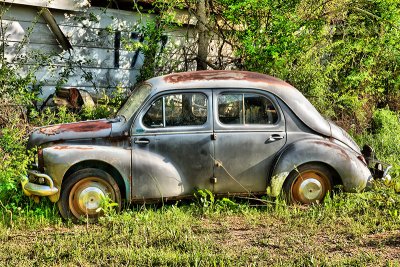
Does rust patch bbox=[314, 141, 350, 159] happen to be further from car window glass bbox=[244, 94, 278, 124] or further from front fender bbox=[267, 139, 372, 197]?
car window glass bbox=[244, 94, 278, 124]

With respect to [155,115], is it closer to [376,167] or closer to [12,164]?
[12,164]

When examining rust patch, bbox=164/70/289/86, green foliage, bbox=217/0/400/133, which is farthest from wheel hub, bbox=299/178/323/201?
green foliage, bbox=217/0/400/133

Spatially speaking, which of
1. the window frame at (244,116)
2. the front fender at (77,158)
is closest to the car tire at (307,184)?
the window frame at (244,116)

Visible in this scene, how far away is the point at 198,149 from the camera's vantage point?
6293mm

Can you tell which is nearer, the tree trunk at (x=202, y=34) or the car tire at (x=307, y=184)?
the car tire at (x=307, y=184)

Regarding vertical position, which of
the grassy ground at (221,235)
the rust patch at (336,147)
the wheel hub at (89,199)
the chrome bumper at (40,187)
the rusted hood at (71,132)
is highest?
the rusted hood at (71,132)

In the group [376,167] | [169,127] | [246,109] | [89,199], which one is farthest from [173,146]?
[376,167]

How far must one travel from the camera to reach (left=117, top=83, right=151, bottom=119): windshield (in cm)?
632

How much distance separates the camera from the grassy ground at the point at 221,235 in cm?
478

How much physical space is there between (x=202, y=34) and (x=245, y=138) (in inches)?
175

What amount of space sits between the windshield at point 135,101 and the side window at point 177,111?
0.17 meters

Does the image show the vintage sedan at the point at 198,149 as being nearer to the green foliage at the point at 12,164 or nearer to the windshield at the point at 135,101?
the windshield at the point at 135,101

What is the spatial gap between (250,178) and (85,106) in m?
4.28

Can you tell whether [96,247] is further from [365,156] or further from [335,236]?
[365,156]
